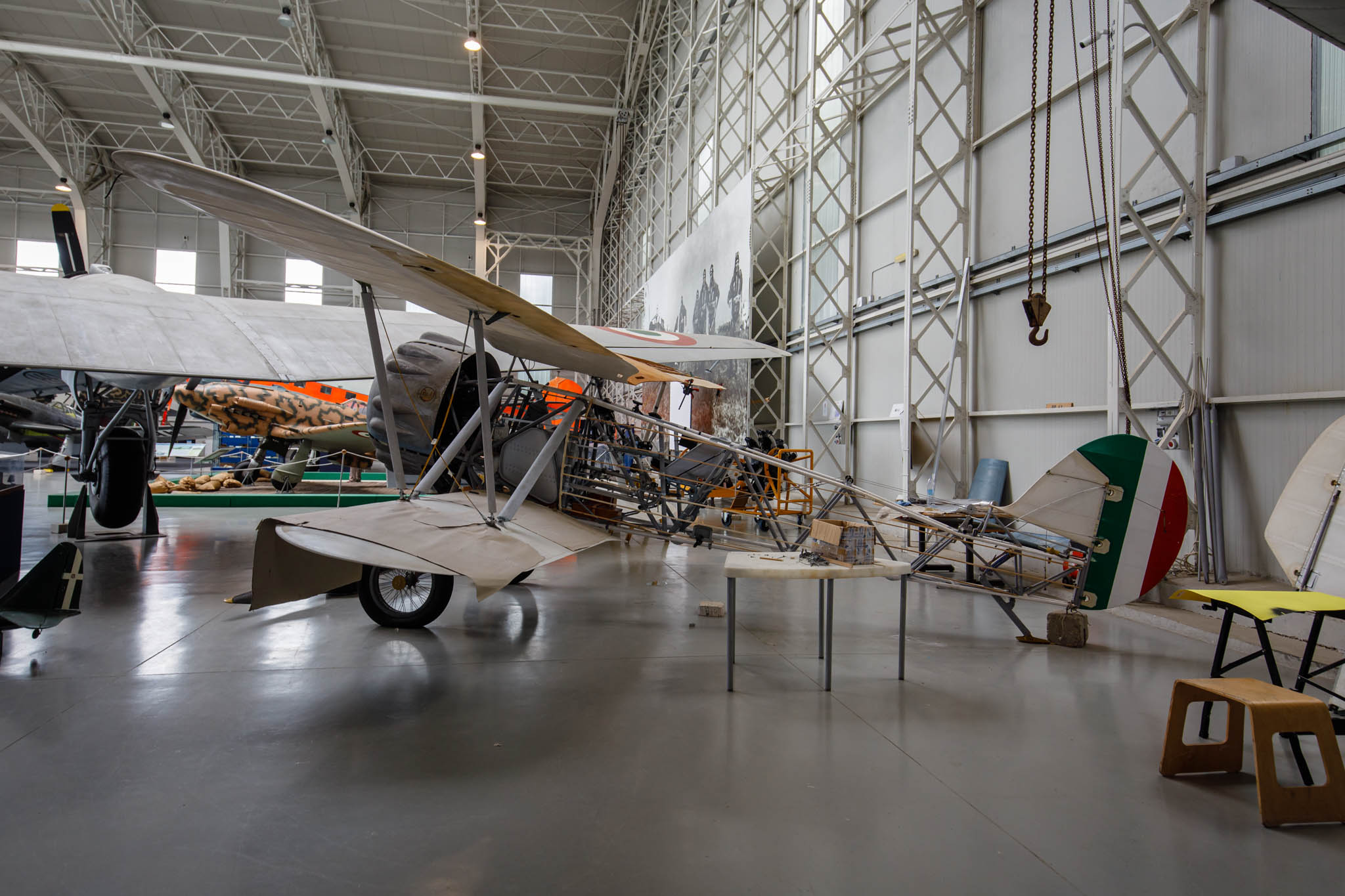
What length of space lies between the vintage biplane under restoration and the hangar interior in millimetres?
448

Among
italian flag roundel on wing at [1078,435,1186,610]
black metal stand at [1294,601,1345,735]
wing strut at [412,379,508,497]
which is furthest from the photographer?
wing strut at [412,379,508,497]

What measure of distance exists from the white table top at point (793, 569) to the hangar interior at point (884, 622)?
0.68 metres

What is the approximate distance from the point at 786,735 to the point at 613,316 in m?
34.0

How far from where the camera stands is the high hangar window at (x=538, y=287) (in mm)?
37938

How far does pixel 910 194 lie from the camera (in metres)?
10.4

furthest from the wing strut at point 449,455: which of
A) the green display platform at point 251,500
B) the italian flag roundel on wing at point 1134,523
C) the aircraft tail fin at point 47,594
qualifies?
the green display platform at point 251,500

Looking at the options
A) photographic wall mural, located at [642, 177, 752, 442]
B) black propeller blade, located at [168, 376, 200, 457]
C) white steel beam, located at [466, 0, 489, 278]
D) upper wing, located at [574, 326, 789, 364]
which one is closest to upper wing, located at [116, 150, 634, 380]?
upper wing, located at [574, 326, 789, 364]

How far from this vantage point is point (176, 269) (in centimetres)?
3391

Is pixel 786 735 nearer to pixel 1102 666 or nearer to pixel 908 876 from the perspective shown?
pixel 908 876

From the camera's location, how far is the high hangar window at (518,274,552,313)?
37.9 meters

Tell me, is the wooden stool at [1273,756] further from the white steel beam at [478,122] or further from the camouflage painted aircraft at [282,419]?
the white steel beam at [478,122]

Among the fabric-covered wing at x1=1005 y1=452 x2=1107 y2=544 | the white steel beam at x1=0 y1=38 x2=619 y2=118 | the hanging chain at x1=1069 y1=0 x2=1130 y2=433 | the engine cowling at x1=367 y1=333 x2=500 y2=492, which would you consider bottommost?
the fabric-covered wing at x1=1005 y1=452 x2=1107 y2=544

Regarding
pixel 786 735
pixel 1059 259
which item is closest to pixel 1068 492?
pixel 786 735

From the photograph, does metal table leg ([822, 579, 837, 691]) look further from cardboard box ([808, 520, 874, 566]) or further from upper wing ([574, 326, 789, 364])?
upper wing ([574, 326, 789, 364])
